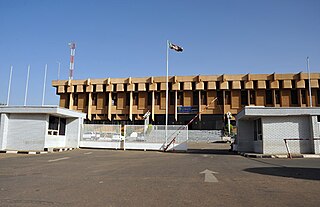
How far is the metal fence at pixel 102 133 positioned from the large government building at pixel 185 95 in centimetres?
3142

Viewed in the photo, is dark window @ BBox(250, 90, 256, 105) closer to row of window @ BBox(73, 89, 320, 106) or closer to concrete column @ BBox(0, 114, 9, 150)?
row of window @ BBox(73, 89, 320, 106)

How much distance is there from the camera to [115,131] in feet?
89.2

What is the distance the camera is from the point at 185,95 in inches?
2320

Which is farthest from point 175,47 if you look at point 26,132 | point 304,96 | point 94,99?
point 94,99

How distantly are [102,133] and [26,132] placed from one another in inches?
283

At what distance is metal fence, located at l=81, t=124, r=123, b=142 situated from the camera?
27.2 metres

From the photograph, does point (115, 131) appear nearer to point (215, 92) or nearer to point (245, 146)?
point (245, 146)

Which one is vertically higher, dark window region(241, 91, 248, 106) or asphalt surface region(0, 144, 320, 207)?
dark window region(241, 91, 248, 106)

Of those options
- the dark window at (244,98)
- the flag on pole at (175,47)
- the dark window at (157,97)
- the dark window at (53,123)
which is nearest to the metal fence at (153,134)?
the dark window at (53,123)

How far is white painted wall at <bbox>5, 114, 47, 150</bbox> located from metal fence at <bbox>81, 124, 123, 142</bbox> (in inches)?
215

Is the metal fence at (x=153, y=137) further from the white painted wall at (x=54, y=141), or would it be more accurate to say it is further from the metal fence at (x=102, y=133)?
the white painted wall at (x=54, y=141)

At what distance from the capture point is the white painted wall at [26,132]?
22688 millimetres

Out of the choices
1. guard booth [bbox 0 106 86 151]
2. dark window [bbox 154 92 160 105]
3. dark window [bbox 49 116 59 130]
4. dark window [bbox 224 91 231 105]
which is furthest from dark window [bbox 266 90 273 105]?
guard booth [bbox 0 106 86 151]

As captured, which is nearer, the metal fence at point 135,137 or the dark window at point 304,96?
the metal fence at point 135,137
